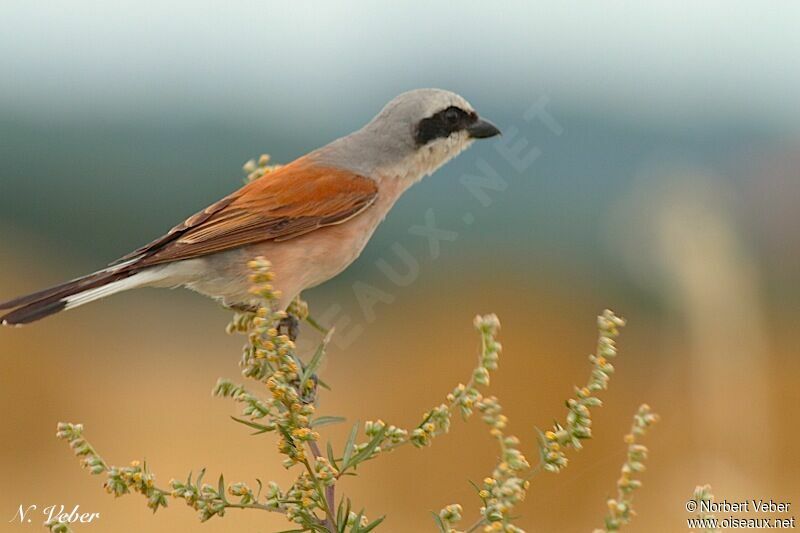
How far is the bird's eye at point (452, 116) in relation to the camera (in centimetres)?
327

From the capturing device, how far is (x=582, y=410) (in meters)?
1.42

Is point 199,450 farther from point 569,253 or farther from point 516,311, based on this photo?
point 569,253

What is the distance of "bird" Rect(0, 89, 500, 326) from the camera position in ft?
8.87

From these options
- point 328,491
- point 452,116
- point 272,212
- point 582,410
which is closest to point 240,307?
point 272,212

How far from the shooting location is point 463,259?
7.58 m

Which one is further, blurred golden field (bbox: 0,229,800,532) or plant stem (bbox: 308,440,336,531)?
blurred golden field (bbox: 0,229,800,532)

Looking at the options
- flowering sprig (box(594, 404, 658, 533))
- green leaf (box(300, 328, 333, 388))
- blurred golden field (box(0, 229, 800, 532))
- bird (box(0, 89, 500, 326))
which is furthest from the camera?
blurred golden field (box(0, 229, 800, 532))

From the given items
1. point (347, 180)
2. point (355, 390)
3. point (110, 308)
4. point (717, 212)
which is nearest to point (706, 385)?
point (717, 212)

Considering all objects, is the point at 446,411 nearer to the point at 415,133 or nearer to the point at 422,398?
the point at 415,133

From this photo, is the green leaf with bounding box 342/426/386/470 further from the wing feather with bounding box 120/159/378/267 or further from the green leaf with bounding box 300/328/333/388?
the wing feather with bounding box 120/159/378/267

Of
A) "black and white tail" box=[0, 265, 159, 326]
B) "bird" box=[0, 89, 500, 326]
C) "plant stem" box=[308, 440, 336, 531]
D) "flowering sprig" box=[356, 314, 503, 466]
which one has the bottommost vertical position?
"plant stem" box=[308, 440, 336, 531]

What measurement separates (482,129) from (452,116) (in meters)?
0.11

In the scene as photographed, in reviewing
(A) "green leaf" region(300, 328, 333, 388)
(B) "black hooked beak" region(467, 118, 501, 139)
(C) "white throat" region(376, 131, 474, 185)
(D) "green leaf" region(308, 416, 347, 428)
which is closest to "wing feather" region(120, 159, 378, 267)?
(C) "white throat" region(376, 131, 474, 185)

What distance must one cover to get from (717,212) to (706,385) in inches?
21.2
